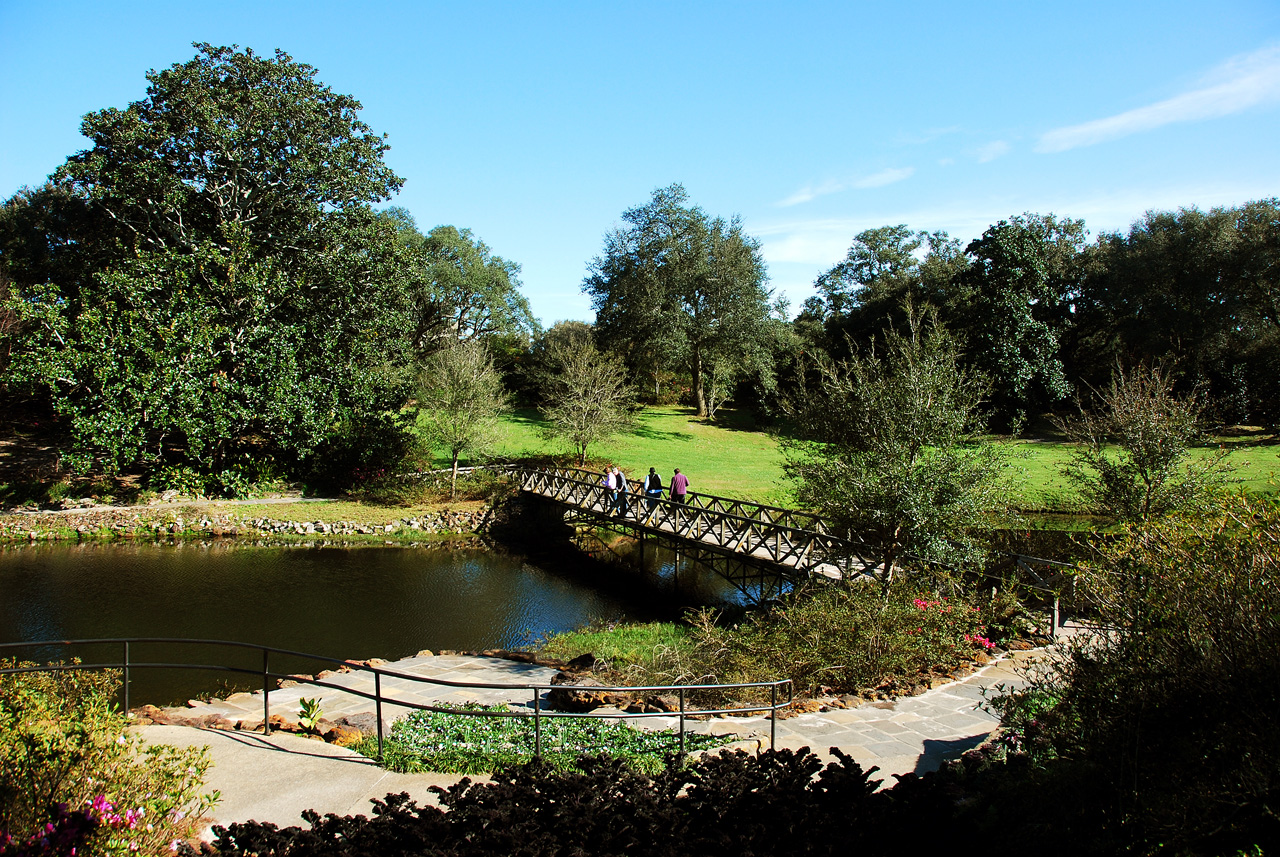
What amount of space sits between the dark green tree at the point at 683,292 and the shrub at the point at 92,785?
38.0 m

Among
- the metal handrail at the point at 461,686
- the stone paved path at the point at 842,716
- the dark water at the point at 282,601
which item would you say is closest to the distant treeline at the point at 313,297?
the dark water at the point at 282,601

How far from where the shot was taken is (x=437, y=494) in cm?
2870

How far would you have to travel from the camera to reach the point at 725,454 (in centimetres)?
3847

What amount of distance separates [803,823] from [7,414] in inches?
1590

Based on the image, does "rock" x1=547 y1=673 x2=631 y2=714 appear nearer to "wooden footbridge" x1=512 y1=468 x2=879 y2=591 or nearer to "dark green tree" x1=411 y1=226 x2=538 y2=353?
"wooden footbridge" x1=512 y1=468 x2=879 y2=591

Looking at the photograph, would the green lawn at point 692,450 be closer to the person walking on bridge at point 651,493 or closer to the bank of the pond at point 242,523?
the person walking on bridge at point 651,493

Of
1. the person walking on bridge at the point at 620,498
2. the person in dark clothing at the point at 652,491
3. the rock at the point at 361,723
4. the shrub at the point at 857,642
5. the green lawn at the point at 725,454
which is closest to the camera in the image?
the rock at the point at 361,723

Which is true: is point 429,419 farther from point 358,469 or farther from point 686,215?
point 686,215

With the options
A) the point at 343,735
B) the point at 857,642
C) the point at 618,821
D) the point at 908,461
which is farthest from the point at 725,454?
the point at 618,821

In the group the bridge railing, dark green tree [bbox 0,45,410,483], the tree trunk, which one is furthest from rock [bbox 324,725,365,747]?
the tree trunk

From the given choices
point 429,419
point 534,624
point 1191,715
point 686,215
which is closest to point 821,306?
point 686,215

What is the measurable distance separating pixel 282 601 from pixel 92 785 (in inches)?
544

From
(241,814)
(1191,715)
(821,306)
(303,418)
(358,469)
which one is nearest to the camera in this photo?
(1191,715)

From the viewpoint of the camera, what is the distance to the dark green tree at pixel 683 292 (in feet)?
142
